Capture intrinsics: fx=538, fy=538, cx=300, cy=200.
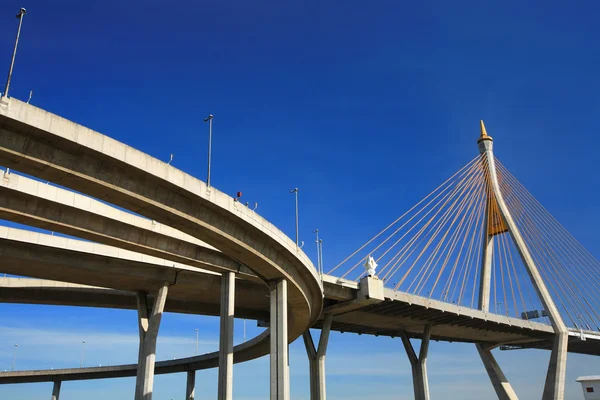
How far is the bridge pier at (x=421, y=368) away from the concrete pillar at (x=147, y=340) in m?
→ 33.6

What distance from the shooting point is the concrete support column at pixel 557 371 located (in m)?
59.3

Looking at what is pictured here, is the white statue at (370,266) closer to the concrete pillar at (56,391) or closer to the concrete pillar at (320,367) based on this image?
the concrete pillar at (320,367)

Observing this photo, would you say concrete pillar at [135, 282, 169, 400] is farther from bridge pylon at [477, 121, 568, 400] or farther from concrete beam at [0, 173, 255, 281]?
bridge pylon at [477, 121, 568, 400]

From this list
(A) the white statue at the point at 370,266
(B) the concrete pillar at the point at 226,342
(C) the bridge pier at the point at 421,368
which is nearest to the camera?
(B) the concrete pillar at the point at 226,342

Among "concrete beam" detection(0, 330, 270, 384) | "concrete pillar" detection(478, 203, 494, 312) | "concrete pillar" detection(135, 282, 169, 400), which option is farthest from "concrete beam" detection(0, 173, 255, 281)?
"concrete beam" detection(0, 330, 270, 384)

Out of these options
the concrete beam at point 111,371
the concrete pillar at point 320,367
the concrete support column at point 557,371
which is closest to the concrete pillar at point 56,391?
the concrete beam at point 111,371

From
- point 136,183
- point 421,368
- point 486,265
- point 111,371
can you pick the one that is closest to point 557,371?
point 486,265

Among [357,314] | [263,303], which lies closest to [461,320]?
[357,314]

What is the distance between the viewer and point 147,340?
1502 inches

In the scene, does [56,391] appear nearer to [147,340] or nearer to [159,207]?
[147,340]

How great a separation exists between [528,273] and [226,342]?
4000cm

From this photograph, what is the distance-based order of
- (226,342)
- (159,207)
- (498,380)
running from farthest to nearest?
(498,380), (226,342), (159,207)

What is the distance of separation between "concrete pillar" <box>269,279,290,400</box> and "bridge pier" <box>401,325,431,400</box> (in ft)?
107

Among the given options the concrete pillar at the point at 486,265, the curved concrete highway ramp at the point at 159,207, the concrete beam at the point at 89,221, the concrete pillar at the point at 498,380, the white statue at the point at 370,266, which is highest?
the concrete pillar at the point at 486,265
